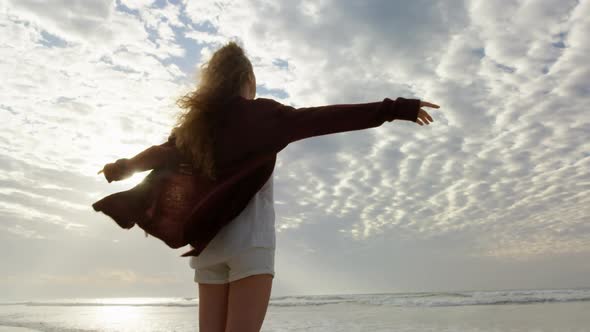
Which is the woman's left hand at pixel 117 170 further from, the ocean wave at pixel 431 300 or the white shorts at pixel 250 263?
the ocean wave at pixel 431 300

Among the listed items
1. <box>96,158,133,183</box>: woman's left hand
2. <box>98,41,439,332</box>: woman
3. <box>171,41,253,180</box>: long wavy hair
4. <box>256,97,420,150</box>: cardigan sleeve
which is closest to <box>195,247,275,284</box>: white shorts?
<box>98,41,439,332</box>: woman

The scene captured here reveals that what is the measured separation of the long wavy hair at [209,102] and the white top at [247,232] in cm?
19

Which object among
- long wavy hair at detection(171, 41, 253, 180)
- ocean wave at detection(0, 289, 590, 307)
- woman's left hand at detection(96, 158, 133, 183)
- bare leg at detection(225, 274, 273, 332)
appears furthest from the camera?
ocean wave at detection(0, 289, 590, 307)

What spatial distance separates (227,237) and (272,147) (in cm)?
38

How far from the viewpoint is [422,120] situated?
5.70 ft

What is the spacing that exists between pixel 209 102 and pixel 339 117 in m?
0.54

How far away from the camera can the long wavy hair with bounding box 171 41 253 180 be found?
1.79m

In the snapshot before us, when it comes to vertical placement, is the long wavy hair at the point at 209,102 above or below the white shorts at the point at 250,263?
above

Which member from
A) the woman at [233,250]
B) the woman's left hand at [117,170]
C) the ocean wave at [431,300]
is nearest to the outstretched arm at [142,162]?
the woman's left hand at [117,170]

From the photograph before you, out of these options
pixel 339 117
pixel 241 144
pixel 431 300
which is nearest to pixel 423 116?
pixel 339 117

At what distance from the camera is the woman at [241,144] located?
1.70 m

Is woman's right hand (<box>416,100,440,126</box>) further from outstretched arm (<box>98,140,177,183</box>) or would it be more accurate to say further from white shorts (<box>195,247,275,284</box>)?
outstretched arm (<box>98,140,177,183</box>)

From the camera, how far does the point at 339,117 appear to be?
5.59ft

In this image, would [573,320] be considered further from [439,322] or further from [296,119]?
[296,119]
